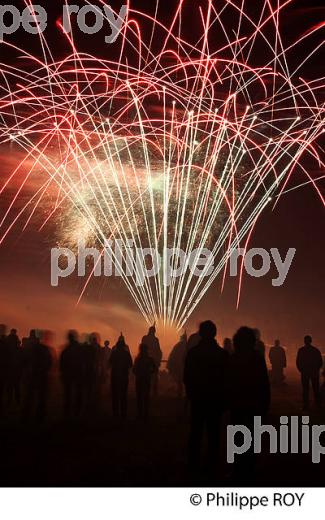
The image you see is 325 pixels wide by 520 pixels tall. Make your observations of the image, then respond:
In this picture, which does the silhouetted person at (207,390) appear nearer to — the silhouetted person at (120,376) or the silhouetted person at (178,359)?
the silhouetted person at (120,376)

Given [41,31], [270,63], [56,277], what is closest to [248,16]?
[270,63]

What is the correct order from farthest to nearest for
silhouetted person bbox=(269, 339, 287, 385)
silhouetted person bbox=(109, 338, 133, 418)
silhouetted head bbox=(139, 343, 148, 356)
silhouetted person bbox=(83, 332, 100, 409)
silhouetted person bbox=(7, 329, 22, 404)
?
silhouetted person bbox=(269, 339, 287, 385)
silhouetted person bbox=(7, 329, 22, 404)
silhouetted head bbox=(139, 343, 148, 356)
silhouetted person bbox=(83, 332, 100, 409)
silhouetted person bbox=(109, 338, 133, 418)

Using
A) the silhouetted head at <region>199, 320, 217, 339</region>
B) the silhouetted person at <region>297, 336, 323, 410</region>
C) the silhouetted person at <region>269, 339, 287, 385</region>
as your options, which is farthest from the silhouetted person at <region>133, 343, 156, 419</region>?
the silhouetted person at <region>269, 339, 287, 385</region>

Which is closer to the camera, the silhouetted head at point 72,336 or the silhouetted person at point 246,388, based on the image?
the silhouetted person at point 246,388

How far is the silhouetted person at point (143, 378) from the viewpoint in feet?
31.0

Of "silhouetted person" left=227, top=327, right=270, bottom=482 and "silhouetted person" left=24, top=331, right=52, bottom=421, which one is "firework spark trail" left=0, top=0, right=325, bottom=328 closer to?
"silhouetted person" left=24, top=331, right=52, bottom=421

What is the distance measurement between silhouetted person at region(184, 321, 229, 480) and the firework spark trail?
6.08 m

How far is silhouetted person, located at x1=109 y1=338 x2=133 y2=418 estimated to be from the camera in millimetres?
9594

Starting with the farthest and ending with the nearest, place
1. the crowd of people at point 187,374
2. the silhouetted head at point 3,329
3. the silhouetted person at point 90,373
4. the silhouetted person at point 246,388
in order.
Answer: the silhouetted head at point 3,329, the silhouetted person at point 90,373, the crowd of people at point 187,374, the silhouetted person at point 246,388

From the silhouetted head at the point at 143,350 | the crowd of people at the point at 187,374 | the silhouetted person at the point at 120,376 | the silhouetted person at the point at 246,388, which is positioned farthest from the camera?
the silhouetted head at the point at 143,350

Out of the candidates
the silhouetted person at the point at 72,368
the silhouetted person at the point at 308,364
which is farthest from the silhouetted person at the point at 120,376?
the silhouetted person at the point at 308,364

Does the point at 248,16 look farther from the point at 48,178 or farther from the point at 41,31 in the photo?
the point at 48,178

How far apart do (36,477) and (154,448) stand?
5.92ft

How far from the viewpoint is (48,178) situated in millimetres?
14273
